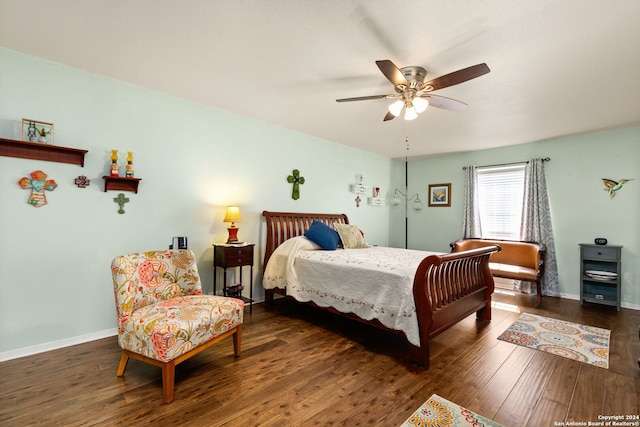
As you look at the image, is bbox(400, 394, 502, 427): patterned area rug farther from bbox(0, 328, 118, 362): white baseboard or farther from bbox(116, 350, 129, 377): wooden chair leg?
bbox(0, 328, 118, 362): white baseboard

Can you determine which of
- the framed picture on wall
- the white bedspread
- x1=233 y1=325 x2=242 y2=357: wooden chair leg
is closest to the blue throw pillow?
the white bedspread

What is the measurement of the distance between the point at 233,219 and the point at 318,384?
2.09 meters

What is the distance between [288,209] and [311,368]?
2.51 metres

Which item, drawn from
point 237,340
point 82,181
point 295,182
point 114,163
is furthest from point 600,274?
point 82,181

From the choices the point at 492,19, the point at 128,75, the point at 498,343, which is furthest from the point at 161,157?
the point at 498,343

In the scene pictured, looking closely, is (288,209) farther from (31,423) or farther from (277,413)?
(31,423)

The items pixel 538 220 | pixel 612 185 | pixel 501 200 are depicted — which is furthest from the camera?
pixel 501 200

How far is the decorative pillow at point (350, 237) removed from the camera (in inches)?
166

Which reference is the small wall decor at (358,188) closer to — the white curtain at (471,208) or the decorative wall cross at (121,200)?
the white curtain at (471,208)

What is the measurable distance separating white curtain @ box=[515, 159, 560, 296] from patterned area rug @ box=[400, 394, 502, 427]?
3.80 m

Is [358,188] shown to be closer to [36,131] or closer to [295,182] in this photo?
[295,182]

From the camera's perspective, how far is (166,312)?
2078mm

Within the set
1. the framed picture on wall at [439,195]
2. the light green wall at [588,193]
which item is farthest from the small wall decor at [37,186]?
the light green wall at [588,193]

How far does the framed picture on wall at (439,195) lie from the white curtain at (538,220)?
1301 millimetres
